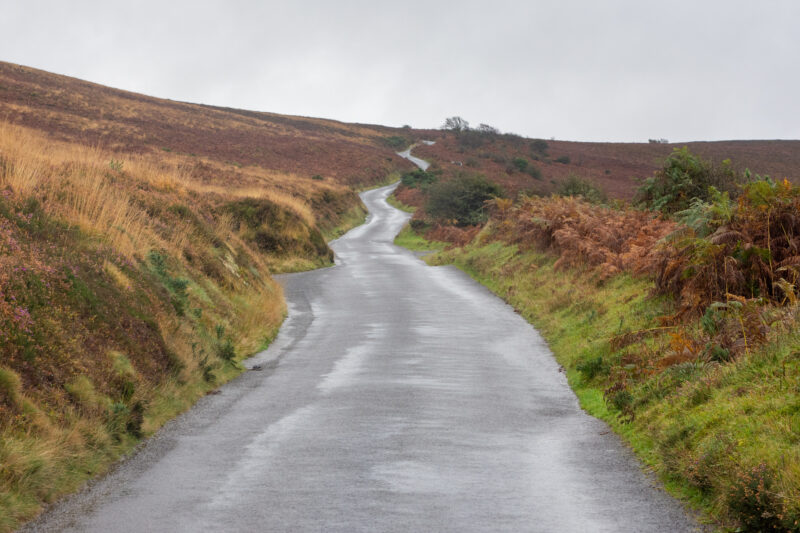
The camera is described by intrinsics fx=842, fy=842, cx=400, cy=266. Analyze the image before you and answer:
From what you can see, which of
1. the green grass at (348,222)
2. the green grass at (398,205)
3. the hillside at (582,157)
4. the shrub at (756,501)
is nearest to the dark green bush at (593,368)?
the shrub at (756,501)

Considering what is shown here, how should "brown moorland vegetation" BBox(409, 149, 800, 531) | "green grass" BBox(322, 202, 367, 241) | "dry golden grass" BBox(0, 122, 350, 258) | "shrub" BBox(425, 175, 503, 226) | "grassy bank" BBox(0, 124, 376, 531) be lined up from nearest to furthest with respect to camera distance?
"brown moorland vegetation" BBox(409, 149, 800, 531), "grassy bank" BBox(0, 124, 376, 531), "dry golden grass" BBox(0, 122, 350, 258), "shrub" BBox(425, 175, 503, 226), "green grass" BBox(322, 202, 367, 241)

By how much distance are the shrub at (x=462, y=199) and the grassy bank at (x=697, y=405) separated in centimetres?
3402

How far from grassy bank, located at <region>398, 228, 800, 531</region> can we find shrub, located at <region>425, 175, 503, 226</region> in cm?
3402

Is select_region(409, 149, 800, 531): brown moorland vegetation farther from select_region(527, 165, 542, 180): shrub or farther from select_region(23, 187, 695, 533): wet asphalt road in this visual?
select_region(527, 165, 542, 180): shrub

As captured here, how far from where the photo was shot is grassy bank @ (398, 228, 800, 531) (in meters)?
6.04

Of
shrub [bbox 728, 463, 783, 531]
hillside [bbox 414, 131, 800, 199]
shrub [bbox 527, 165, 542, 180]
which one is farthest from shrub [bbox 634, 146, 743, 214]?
shrub [bbox 527, 165, 542, 180]

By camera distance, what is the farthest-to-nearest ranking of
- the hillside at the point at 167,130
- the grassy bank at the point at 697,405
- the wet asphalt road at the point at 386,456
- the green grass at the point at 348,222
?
the hillside at the point at 167,130 → the green grass at the point at 348,222 → the wet asphalt road at the point at 386,456 → the grassy bank at the point at 697,405

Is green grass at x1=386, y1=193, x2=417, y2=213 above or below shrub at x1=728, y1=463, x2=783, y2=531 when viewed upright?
above

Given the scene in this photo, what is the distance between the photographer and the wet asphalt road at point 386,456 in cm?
640

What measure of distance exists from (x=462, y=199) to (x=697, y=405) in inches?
1689

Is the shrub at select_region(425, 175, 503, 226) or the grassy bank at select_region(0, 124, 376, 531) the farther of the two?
the shrub at select_region(425, 175, 503, 226)

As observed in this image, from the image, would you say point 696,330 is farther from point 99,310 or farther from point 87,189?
point 87,189

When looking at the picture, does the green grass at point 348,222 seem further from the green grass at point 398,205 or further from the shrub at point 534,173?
the shrub at point 534,173

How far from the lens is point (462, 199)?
168 ft
